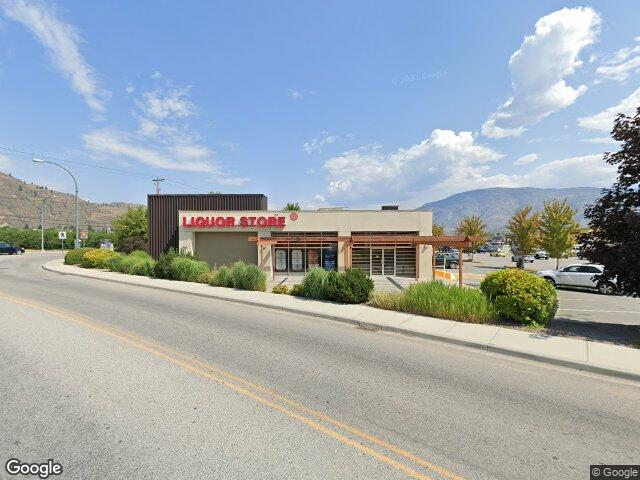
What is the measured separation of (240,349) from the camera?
263 inches

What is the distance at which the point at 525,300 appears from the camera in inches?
340

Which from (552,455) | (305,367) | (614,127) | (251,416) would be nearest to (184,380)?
(251,416)

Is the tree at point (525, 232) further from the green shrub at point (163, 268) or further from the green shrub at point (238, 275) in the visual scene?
the green shrub at point (163, 268)

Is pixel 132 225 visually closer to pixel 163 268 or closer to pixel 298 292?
pixel 163 268

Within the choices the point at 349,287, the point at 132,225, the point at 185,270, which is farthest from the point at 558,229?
the point at 132,225

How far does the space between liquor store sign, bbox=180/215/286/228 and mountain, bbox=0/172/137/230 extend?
8619 cm

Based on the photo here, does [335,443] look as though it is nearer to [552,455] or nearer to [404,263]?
[552,455]

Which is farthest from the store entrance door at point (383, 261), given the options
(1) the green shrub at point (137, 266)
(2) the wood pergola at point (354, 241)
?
(1) the green shrub at point (137, 266)

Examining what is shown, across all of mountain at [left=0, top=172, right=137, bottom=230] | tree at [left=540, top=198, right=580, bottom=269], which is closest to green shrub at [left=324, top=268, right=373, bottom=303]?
tree at [left=540, top=198, right=580, bottom=269]

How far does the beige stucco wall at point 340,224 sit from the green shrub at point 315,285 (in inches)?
404

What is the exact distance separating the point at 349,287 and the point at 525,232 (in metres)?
27.4

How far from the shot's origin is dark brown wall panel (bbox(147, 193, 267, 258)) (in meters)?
27.3

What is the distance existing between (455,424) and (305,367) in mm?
2659

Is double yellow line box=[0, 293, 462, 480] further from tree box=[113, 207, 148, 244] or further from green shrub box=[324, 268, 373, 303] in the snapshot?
tree box=[113, 207, 148, 244]
